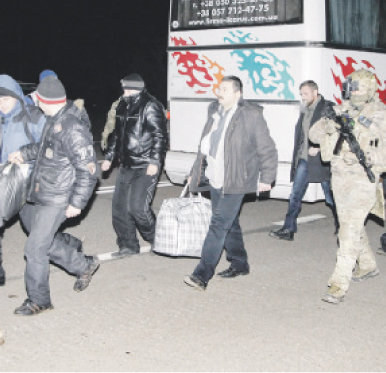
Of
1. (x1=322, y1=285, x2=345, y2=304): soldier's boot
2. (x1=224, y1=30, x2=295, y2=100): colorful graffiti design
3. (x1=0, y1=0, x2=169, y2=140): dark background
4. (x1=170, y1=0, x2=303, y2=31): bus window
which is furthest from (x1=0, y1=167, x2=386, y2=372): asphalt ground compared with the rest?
(x1=0, y1=0, x2=169, y2=140): dark background

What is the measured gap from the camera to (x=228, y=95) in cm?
601

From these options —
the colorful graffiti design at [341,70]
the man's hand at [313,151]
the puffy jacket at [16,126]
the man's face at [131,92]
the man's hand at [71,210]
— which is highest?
the colorful graffiti design at [341,70]

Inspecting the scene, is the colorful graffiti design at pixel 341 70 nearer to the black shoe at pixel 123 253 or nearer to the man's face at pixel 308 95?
the man's face at pixel 308 95

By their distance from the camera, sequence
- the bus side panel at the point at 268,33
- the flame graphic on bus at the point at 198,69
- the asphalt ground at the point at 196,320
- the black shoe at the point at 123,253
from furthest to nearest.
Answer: the flame graphic on bus at the point at 198,69
the bus side panel at the point at 268,33
the black shoe at the point at 123,253
the asphalt ground at the point at 196,320

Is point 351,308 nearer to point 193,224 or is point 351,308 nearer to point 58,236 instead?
point 193,224

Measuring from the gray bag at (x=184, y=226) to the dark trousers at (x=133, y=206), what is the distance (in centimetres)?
56

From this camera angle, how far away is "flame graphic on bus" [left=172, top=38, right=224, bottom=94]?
9.52m

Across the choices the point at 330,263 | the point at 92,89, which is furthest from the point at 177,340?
the point at 92,89

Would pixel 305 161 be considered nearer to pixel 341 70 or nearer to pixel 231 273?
pixel 341 70

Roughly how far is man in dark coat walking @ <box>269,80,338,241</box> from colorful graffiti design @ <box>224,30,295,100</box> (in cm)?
82

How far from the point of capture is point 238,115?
19.7 ft

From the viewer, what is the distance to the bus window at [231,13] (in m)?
8.70

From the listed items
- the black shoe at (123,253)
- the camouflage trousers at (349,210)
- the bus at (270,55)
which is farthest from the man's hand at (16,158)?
the bus at (270,55)

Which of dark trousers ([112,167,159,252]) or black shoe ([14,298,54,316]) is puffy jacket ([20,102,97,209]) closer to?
black shoe ([14,298,54,316])
